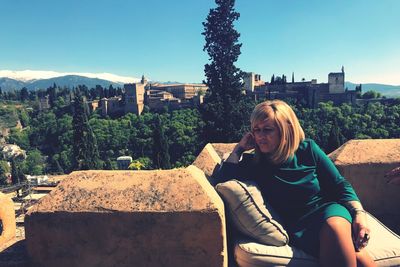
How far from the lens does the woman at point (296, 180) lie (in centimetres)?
196

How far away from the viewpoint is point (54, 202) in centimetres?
189

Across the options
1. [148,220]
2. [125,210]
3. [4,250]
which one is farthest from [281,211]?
[4,250]

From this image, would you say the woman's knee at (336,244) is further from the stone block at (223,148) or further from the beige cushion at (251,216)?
the stone block at (223,148)

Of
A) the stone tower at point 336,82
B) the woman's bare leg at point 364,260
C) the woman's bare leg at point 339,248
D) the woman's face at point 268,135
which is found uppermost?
the stone tower at point 336,82

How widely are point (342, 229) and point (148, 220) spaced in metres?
1.13

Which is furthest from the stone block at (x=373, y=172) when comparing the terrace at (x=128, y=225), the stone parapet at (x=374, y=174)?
the terrace at (x=128, y=225)

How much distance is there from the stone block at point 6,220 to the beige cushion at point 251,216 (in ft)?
5.32

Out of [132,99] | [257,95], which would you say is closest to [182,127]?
[257,95]

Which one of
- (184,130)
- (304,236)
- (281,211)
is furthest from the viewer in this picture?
(184,130)

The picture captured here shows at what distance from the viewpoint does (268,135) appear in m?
2.14

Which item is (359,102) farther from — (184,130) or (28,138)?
(28,138)

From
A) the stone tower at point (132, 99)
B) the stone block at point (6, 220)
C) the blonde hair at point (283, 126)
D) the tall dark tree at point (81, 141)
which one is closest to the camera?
the blonde hair at point (283, 126)

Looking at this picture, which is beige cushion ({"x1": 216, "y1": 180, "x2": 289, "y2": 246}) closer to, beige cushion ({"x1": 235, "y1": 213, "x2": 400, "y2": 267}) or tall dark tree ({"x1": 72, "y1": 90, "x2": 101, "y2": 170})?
beige cushion ({"x1": 235, "y1": 213, "x2": 400, "y2": 267})

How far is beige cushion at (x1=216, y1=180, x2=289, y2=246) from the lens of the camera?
196 centimetres
